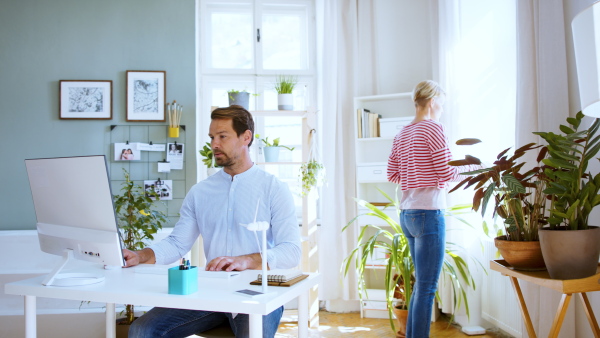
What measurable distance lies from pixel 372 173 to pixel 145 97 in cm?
194

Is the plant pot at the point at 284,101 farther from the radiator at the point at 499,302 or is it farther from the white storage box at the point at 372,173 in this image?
the radiator at the point at 499,302

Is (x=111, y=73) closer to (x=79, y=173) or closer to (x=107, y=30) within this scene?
(x=107, y=30)

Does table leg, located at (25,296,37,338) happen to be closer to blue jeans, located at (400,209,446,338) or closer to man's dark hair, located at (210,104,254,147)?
man's dark hair, located at (210,104,254,147)

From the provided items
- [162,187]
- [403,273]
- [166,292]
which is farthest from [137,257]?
[162,187]

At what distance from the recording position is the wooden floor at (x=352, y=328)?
3734mm

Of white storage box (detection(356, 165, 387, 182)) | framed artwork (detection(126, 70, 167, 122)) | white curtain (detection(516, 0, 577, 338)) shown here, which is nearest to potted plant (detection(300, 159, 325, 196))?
white storage box (detection(356, 165, 387, 182))

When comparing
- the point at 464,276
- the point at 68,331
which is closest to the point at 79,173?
the point at 68,331

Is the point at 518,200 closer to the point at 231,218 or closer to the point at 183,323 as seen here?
the point at 231,218

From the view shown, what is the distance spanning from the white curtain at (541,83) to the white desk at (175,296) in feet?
4.45

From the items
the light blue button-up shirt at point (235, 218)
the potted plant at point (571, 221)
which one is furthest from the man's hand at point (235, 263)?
the potted plant at point (571, 221)

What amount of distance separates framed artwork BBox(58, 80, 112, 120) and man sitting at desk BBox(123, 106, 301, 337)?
248cm

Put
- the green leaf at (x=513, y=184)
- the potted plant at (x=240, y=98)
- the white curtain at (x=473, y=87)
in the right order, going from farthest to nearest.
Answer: the potted plant at (x=240, y=98)
the white curtain at (x=473, y=87)
the green leaf at (x=513, y=184)

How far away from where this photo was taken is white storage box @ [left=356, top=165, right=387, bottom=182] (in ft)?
13.7

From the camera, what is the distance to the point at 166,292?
163cm
